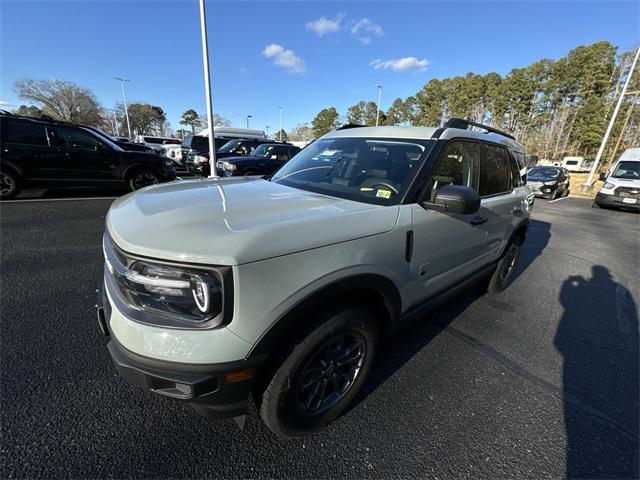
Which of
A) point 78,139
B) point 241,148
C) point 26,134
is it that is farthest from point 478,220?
point 241,148

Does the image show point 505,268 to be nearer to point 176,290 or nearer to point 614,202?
point 176,290

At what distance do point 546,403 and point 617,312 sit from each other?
233cm

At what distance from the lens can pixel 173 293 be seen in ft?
4.17

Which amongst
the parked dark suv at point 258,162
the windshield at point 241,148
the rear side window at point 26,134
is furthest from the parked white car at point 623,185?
the rear side window at point 26,134

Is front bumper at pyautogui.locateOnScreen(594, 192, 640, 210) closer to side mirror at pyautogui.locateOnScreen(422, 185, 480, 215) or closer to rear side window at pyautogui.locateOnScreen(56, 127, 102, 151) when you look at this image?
side mirror at pyautogui.locateOnScreen(422, 185, 480, 215)

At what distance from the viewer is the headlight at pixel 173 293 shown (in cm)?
123

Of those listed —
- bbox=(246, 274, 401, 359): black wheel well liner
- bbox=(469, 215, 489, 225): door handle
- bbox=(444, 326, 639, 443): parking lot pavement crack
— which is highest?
bbox=(469, 215, 489, 225): door handle

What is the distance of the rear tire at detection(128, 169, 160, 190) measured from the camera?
8258mm

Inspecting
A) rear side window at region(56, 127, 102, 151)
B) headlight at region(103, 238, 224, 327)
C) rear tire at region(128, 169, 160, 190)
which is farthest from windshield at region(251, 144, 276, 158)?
headlight at region(103, 238, 224, 327)

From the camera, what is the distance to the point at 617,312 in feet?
11.4

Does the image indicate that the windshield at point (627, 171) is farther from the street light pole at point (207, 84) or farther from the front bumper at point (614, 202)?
the street light pole at point (207, 84)

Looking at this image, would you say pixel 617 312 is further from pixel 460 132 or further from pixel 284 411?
pixel 284 411

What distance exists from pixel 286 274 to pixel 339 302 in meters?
0.48

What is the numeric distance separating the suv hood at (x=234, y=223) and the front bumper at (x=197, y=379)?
1.50 feet
